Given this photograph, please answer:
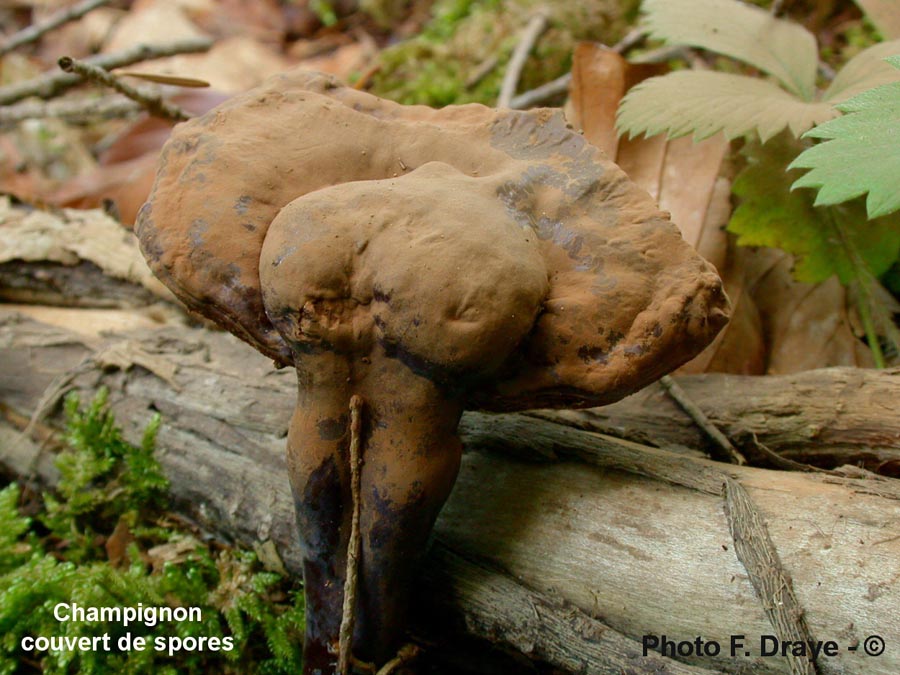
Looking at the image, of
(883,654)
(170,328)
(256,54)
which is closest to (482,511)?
(883,654)

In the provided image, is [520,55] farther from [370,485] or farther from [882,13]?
[370,485]

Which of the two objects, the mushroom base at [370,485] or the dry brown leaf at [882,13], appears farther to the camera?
the dry brown leaf at [882,13]

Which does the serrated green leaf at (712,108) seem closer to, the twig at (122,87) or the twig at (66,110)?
the twig at (122,87)

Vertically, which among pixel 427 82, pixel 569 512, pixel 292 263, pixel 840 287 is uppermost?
pixel 427 82

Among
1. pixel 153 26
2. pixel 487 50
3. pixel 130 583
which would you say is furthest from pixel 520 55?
pixel 153 26

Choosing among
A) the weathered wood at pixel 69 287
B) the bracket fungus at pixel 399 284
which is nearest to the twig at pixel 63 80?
the weathered wood at pixel 69 287

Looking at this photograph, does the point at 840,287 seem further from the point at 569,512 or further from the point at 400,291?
the point at 400,291
